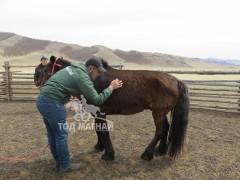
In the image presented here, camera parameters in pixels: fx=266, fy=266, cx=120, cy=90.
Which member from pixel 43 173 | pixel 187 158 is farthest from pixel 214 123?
pixel 43 173

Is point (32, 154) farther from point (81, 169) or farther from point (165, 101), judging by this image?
point (165, 101)

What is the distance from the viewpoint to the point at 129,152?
4723 millimetres

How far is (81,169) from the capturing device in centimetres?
398

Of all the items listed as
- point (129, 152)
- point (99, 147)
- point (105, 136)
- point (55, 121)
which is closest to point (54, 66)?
point (55, 121)

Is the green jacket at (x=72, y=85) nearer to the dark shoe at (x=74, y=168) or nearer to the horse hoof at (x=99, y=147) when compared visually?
the dark shoe at (x=74, y=168)

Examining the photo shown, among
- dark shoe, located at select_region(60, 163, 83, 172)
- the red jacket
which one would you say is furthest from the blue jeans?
the red jacket

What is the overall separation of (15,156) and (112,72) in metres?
2.19

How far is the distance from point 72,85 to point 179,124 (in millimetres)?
1909

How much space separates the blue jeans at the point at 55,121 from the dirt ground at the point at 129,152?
0.38 metres

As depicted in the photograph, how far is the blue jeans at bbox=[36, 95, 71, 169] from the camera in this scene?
11.3 feet

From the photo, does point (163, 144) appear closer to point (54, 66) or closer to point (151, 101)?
point (151, 101)

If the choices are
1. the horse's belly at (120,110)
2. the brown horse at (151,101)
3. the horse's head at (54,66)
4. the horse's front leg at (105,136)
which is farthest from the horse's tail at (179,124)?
the horse's head at (54,66)

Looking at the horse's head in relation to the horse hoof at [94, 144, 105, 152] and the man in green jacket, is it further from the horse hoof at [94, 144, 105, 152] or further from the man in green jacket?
the horse hoof at [94, 144, 105, 152]

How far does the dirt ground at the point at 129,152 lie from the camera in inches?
152
